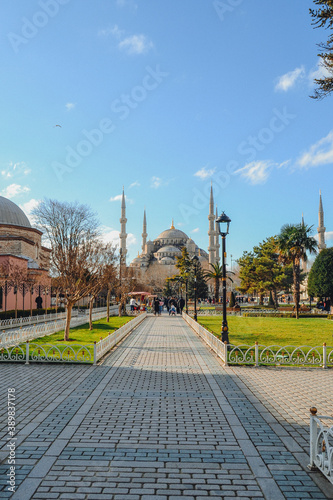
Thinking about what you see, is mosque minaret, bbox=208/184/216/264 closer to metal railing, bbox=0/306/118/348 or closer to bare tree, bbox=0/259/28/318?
bare tree, bbox=0/259/28/318

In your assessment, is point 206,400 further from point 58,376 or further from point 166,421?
point 58,376

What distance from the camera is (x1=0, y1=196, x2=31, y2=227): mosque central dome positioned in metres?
40.2

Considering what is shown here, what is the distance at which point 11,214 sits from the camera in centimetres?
4078

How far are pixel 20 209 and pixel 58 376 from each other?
36.6m

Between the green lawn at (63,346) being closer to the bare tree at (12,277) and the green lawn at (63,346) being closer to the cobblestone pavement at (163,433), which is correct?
the cobblestone pavement at (163,433)

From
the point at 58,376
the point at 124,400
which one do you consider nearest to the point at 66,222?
the point at 58,376

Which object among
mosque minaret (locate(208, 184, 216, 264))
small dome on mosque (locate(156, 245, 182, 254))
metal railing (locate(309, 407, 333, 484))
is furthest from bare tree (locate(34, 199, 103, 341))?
small dome on mosque (locate(156, 245, 182, 254))

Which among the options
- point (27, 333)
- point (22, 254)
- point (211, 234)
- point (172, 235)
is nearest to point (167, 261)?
point (172, 235)

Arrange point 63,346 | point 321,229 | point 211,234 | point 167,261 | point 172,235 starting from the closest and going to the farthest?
point 63,346, point 321,229, point 211,234, point 167,261, point 172,235

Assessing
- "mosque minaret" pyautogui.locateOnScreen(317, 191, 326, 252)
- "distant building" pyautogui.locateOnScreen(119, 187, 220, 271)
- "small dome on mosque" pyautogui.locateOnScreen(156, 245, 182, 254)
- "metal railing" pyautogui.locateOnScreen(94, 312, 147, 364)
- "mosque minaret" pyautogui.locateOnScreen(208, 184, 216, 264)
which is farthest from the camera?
"small dome on mosque" pyautogui.locateOnScreen(156, 245, 182, 254)

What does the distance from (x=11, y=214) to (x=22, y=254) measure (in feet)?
16.5

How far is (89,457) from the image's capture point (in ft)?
15.7

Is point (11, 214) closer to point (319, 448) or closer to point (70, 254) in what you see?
point (70, 254)

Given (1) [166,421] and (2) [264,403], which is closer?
(1) [166,421]
